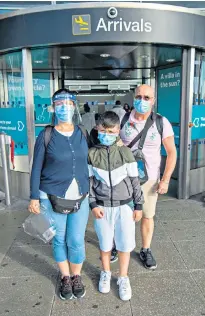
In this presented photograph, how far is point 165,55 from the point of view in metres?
5.12

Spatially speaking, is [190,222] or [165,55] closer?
[190,222]

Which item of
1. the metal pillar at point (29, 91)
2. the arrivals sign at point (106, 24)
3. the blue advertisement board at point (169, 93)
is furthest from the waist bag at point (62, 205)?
the blue advertisement board at point (169, 93)

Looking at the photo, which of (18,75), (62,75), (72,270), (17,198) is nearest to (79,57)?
(18,75)

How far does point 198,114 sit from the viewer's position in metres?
4.96

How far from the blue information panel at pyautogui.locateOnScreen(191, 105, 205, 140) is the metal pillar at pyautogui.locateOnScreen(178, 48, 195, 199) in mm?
211

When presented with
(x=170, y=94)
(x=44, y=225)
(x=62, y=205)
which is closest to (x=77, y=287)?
(x=44, y=225)

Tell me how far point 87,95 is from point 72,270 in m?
6.54

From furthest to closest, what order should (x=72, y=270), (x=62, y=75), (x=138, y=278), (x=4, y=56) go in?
(x=62, y=75), (x=4, y=56), (x=138, y=278), (x=72, y=270)

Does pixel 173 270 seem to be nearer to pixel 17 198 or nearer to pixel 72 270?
pixel 72 270

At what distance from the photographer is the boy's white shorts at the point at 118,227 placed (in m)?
2.43

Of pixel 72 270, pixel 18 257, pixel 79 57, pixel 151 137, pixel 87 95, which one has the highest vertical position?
pixel 79 57

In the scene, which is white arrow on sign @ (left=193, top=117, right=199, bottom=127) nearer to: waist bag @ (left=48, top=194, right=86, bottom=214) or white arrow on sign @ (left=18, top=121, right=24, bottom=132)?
white arrow on sign @ (left=18, top=121, right=24, bottom=132)

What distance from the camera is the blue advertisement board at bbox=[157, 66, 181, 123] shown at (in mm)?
5391

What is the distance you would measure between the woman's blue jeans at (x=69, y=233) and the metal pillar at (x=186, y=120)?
2802 millimetres
